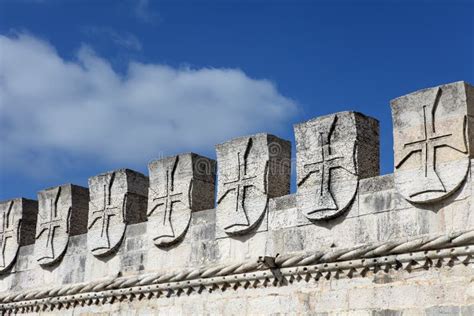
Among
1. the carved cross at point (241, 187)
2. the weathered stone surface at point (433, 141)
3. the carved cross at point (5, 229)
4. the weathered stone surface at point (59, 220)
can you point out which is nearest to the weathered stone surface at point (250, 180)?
the carved cross at point (241, 187)

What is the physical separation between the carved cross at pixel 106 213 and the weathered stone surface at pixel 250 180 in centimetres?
166

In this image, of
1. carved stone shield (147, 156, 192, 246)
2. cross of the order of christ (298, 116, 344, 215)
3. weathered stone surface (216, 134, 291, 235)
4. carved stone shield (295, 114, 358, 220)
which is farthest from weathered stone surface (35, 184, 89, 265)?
cross of the order of christ (298, 116, 344, 215)

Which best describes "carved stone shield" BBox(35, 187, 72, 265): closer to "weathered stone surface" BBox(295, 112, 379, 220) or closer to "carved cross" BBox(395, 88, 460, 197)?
"weathered stone surface" BBox(295, 112, 379, 220)

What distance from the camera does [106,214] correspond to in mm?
9852

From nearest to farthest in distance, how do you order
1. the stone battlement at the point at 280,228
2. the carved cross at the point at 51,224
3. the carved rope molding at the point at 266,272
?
the carved rope molding at the point at 266,272, the stone battlement at the point at 280,228, the carved cross at the point at 51,224

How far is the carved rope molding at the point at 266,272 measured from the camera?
6.88 m

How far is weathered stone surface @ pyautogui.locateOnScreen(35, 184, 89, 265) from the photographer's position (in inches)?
406

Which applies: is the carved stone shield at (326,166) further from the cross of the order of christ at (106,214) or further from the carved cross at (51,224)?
the carved cross at (51,224)

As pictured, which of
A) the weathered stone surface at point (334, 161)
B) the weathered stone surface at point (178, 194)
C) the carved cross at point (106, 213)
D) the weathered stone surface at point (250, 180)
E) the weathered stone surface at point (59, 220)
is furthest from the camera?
the weathered stone surface at point (59, 220)

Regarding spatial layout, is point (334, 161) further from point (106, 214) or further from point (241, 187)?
point (106, 214)

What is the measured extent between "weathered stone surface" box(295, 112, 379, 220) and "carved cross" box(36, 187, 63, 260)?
3.63 m

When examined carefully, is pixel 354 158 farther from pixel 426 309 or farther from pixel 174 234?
pixel 174 234

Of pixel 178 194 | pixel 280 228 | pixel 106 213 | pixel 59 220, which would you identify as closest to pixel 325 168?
pixel 280 228

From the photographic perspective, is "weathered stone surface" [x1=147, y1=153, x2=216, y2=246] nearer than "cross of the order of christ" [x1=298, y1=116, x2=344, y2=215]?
No
